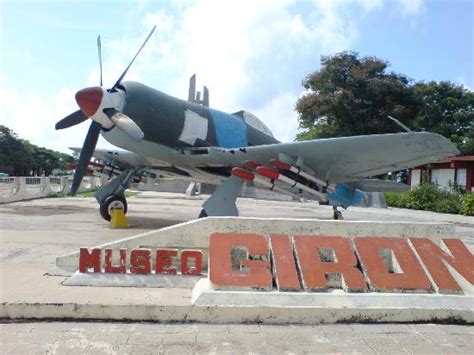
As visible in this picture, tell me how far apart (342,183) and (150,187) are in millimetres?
30248

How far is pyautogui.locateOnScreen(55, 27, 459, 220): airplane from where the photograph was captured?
30.5 feet

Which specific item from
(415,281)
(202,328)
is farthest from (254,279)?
(415,281)

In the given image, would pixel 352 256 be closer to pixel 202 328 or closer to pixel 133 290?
pixel 202 328

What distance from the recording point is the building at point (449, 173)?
30.2m

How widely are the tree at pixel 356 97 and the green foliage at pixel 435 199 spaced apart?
22.8 ft

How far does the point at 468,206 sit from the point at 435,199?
300 cm

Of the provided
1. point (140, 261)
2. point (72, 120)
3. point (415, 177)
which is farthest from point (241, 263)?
point (415, 177)

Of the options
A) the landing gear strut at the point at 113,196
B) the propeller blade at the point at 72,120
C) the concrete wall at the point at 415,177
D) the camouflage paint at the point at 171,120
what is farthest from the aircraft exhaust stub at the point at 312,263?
the concrete wall at the point at 415,177

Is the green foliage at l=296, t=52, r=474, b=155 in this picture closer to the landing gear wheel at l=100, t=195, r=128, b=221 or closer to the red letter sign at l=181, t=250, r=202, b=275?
the landing gear wheel at l=100, t=195, r=128, b=221

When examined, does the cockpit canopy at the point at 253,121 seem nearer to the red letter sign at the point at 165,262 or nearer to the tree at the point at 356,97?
the red letter sign at the point at 165,262

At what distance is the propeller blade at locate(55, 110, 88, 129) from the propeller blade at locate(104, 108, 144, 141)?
2384 millimetres

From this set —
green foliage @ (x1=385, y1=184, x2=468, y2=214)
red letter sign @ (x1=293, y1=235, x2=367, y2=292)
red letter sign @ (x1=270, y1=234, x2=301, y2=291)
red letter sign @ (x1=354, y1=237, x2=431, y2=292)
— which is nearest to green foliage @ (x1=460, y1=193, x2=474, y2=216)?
green foliage @ (x1=385, y1=184, x2=468, y2=214)

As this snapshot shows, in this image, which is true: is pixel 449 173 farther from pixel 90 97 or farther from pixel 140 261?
pixel 140 261

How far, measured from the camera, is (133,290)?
5293mm
